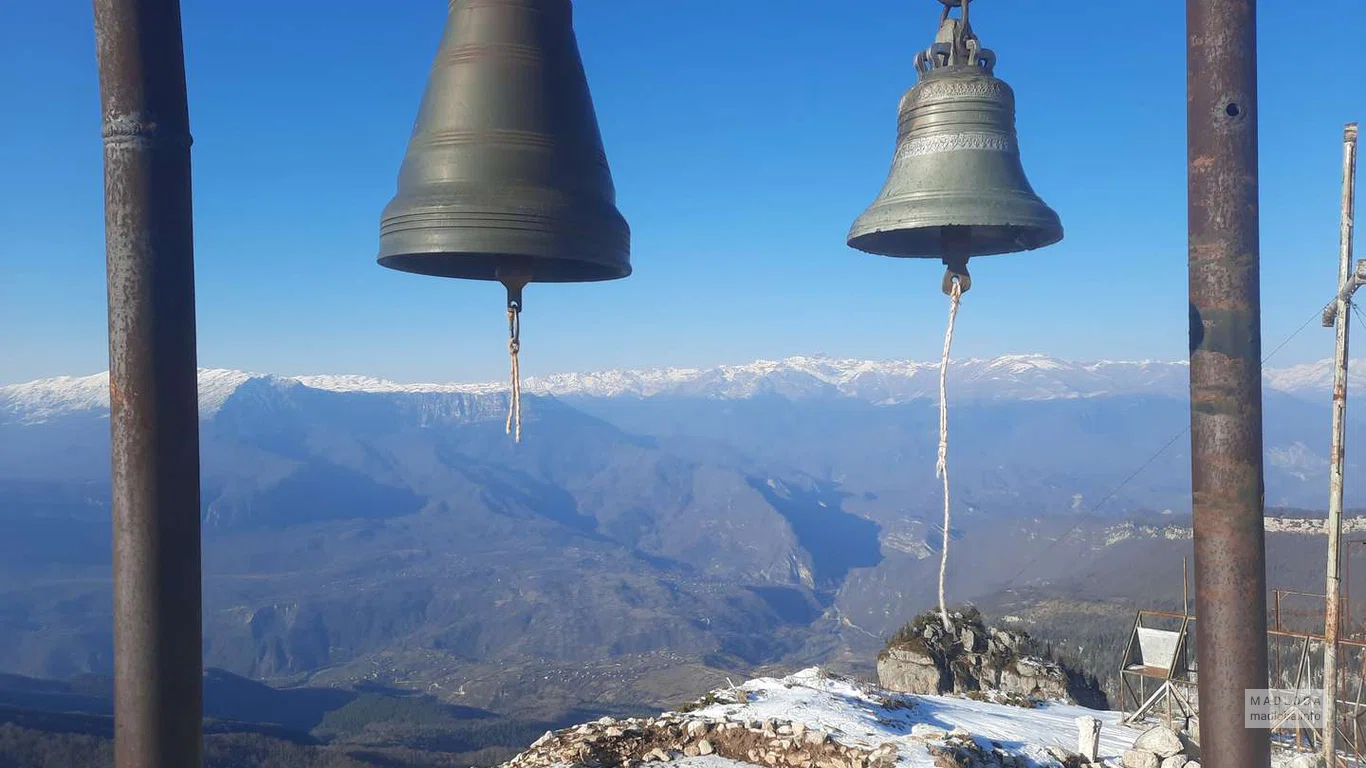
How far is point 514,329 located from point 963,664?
1943cm

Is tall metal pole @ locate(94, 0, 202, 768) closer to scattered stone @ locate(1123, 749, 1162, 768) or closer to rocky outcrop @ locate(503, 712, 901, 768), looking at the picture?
rocky outcrop @ locate(503, 712, 901, 768)

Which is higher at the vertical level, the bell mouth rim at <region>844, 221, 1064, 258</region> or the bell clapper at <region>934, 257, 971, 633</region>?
the bell mouth rim at <region>844, 221, 1064, 258</region>

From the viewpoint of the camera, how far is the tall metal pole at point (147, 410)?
10.6ft

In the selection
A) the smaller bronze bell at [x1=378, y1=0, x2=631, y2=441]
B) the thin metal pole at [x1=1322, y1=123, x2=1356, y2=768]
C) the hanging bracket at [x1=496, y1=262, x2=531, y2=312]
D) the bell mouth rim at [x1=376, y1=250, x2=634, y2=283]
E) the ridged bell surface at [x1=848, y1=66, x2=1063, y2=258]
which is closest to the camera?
the smaller bronze bell at [x1=378, y1=0, x2=631, y2=441]

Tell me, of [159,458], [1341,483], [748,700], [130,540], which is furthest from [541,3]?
[1341,483]

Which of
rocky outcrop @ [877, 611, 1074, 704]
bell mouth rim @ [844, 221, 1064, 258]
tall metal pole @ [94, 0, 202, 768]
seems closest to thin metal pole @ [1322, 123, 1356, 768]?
rocky outcrop @ [877, 611, 1074, 704]

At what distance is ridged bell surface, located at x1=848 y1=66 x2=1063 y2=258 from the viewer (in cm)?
462

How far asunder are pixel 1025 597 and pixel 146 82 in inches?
5766

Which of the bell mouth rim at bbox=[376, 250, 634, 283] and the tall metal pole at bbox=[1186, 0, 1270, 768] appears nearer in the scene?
the tall metal pole at bbox=[1186, 0, 1270, 768]

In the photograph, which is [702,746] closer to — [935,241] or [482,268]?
[935,241]

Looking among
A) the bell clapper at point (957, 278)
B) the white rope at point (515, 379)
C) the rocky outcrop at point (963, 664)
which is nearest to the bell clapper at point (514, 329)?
the white rope at point (515, 379)

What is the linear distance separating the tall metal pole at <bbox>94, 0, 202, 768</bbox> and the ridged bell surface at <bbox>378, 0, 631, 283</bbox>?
115cm

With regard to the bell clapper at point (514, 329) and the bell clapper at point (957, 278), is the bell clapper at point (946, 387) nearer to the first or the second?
the bell clapper at point (957, 278)

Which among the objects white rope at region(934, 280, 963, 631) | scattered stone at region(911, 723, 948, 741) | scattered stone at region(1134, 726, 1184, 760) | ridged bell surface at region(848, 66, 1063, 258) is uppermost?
ridged bell surface at region(848, 66, 1063, 258)
